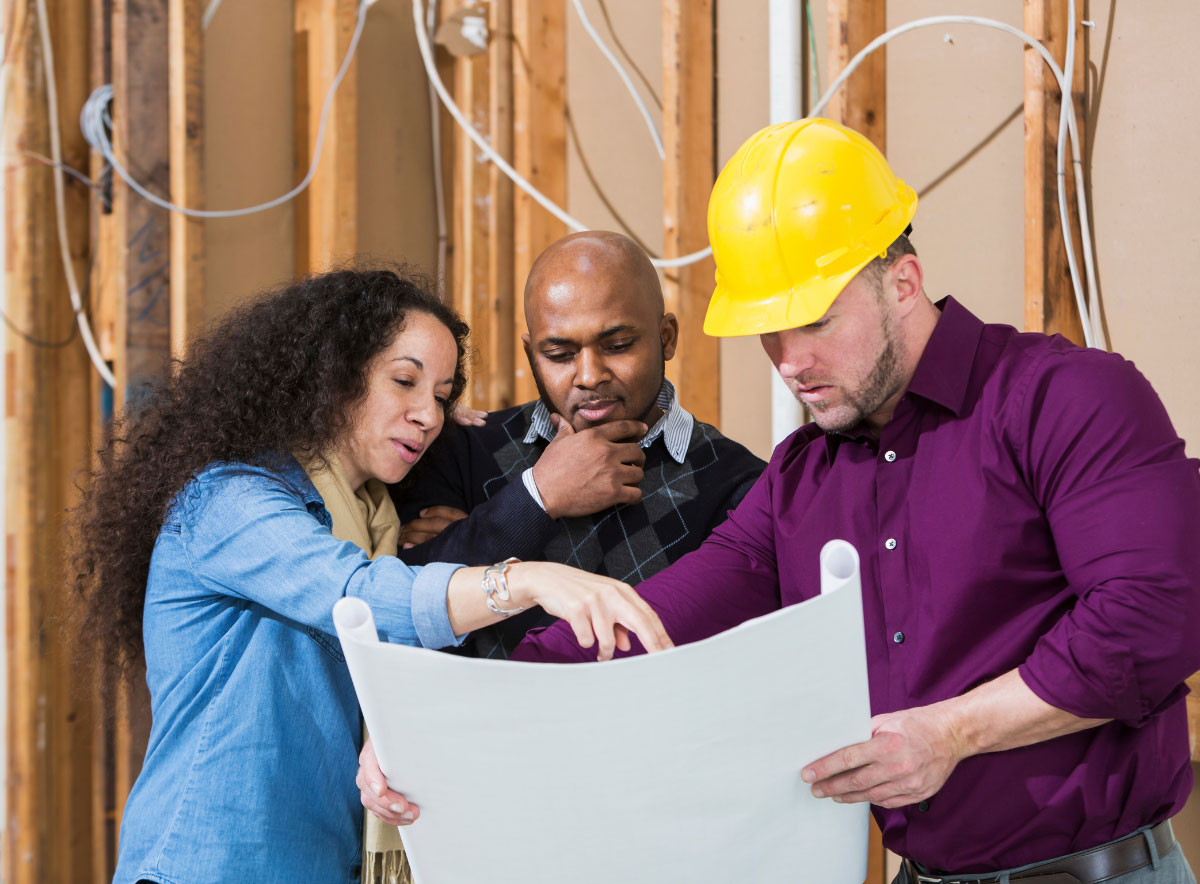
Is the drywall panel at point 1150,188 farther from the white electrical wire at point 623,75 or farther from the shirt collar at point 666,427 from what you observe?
the white electrical wire at point 623,75

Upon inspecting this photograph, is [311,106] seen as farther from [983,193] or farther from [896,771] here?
[896,771]

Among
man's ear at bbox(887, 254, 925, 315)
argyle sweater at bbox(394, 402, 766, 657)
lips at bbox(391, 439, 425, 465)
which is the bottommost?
argyle sweater at bbox(394, 402, 766, 657)

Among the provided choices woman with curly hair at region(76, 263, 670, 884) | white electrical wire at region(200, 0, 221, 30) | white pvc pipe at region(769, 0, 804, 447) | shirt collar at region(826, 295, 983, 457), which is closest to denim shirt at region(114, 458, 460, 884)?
woman with curly hair at region(76, 263, 670, 884)

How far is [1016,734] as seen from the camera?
1.04 meters

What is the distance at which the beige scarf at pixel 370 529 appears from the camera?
1412 mm

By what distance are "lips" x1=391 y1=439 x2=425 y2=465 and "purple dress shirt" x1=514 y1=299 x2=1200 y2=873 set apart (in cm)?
37

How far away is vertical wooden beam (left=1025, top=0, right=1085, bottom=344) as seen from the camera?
1778 millimetres

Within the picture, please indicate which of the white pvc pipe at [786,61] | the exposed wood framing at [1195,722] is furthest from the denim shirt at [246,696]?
the exposed wood framing at [1195,722]

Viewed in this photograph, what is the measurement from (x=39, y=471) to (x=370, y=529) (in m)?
1.75

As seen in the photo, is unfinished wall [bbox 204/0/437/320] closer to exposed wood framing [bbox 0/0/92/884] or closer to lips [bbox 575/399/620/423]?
exposed wood framing [bbox 0/0/92/884]

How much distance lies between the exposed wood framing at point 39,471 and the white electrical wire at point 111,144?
15 cm

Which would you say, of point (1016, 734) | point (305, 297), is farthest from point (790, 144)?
point (305, 297)

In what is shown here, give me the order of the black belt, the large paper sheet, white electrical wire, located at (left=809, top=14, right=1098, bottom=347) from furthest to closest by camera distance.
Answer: white electrical wire, located at (left=809, top=14, right=1098, bottom=347) → the black belt → the large paper sheet

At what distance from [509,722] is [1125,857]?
25.8 inches
